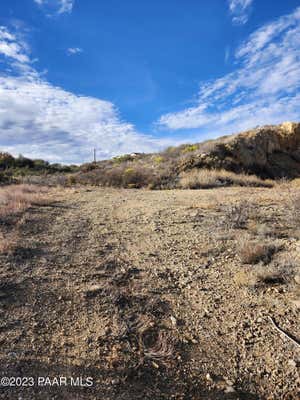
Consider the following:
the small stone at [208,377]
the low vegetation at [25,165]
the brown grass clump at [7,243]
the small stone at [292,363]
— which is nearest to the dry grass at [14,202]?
the brown grass clump at [7,243]

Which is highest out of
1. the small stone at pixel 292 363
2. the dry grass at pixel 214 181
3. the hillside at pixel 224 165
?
the hillside at pixel 224 165

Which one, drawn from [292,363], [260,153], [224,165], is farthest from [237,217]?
[260,153]

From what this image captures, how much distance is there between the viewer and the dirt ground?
8.63 feet

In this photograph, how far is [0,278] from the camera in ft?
14.1

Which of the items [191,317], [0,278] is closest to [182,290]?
[191,317]

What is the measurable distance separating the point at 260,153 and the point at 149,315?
63.0 feet

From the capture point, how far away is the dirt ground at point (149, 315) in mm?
2631

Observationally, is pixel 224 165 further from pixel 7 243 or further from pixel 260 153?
pixel 7 243

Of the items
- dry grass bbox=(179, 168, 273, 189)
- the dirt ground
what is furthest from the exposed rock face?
the dirt ground

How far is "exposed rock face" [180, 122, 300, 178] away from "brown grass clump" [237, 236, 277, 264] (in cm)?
1235

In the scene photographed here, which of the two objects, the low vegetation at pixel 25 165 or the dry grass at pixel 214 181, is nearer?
the dry grass at pixel 214 181

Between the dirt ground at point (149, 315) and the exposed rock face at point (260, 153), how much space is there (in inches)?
455

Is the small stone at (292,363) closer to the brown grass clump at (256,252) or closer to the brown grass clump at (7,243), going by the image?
the brown grass clump at (256,252)

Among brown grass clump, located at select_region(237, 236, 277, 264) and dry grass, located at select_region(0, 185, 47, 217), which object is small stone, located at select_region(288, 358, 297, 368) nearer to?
brown grass clump, located at select_region(237, 236, 277, 264)
